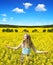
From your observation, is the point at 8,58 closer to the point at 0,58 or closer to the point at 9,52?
the point at 0,58

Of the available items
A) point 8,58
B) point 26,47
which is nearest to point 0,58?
point 8,58

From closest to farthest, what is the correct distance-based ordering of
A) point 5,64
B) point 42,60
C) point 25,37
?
1. point 25,37
2. point 5,64
3. point 42,60

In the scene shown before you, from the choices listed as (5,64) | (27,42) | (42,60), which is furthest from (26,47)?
(42,60)

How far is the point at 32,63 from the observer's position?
454 inches

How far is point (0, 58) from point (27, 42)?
11.8ft

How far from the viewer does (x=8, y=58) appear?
12438 millimetres

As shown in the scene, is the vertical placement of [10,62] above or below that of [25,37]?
below

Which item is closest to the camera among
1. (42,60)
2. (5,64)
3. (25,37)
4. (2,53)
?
(25,37)

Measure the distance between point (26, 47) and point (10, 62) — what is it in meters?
2.62

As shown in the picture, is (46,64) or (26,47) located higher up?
(26,47)

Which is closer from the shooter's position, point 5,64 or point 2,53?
point 5,64

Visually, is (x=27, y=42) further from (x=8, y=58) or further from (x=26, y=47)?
(x=8, y=58)

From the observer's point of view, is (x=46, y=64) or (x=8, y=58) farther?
(x=8, y=58)

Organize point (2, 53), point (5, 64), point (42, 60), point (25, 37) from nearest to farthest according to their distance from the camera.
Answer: point (25, 37)
point (5, 64)
point (42, 60)
point (2, 53)
